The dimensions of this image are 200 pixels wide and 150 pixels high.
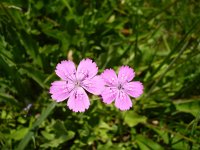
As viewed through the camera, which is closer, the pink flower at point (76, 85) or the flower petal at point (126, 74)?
the pink flower at point (76, 85)

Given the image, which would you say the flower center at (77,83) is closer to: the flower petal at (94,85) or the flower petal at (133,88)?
the flower petal at (94,85)

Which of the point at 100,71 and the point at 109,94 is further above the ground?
the point at 100,71

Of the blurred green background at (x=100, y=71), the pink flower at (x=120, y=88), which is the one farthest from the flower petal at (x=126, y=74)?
the blurred green background at (x=100, y=71)

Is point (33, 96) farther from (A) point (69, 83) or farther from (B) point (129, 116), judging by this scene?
(A) point (69, 83)

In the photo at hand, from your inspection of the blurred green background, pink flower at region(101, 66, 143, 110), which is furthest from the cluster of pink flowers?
the blurred green background

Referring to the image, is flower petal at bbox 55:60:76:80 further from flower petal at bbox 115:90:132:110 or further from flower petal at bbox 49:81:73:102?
flower petal at bbox 115:90:132:110

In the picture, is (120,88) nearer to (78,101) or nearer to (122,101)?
(122,101)

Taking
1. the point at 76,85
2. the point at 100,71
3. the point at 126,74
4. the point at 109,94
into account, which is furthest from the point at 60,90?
the point at 100,71
